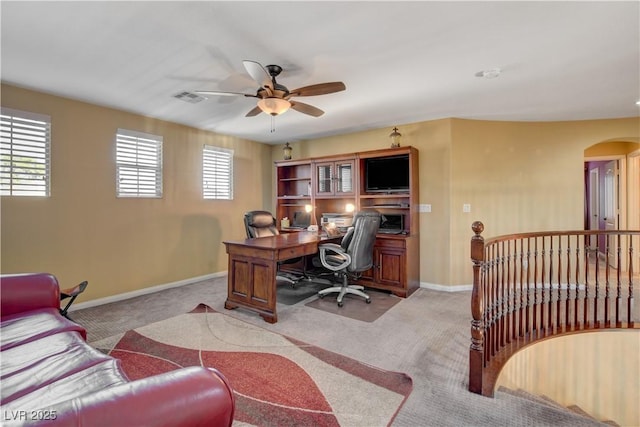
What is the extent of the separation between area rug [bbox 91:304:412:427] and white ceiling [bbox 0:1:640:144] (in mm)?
2426

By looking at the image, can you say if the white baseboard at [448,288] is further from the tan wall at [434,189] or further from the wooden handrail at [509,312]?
the wooden handrail at [509,312]

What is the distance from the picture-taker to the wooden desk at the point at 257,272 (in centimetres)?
311

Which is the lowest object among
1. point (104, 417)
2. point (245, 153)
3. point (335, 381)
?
point (335, 381)

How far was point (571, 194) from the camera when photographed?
4.27 meters

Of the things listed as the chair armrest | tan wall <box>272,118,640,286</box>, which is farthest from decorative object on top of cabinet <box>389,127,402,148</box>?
the chair armrest

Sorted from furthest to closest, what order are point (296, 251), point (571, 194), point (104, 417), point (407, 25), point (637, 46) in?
point (571, 194)
point (296, 251)
point (637, 46)
point (407, 25)
point (104, 417)

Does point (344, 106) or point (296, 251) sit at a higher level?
point (344, 106)

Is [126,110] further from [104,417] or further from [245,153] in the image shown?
[104,417]

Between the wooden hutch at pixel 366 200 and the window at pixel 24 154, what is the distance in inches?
123

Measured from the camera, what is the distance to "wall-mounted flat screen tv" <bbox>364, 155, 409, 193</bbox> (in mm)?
4332

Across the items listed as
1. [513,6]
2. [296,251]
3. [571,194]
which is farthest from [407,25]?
[571,194]

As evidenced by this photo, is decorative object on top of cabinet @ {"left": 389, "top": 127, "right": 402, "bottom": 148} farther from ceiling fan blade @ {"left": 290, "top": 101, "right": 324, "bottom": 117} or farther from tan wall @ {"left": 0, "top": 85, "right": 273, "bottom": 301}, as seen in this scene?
tan wall @ {"left": 0, "top": 85, "right": 273, "bottom": 301}

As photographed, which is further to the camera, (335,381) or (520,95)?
(520,95)

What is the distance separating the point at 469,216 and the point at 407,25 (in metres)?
3.05
